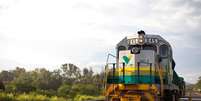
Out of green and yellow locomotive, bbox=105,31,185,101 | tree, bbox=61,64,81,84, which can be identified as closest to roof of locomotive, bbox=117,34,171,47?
green and yellow locomotive, bbox=105,31,185,101

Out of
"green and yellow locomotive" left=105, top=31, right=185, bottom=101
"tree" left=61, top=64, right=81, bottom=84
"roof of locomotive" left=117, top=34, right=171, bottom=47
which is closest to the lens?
"green and yellow locomotive" left=105, top=31, right=185, bottom=101

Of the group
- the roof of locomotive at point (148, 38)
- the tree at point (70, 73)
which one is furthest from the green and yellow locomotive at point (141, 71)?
the tree at point (70, 73)

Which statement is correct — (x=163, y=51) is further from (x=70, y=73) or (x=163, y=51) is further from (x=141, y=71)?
(x=70, y=73)

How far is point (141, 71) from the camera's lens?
47.9ft

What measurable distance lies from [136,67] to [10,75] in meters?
90.3

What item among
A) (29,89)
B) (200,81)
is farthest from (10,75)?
(29,89)

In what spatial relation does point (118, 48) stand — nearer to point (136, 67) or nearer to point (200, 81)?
point (136, 67)

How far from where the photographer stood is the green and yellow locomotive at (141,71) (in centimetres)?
1408

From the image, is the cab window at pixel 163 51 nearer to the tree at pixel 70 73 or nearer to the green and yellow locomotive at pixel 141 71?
the green and yellow locomotive at pixel 141 71

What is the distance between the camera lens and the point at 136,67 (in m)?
14.7

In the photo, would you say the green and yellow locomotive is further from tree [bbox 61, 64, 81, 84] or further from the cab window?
tree [bbox 61, 64, 81, 84]

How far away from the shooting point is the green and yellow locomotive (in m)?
14.1

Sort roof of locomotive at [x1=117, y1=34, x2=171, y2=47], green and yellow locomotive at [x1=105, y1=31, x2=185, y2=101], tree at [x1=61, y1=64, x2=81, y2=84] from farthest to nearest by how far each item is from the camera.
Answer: tree at [x1=61, y1=64, x2=81, y2=84]
roof of locomotive at [x1=117, y1=34, x2=171, y2=47]
green and yellow locomotive at [x1=105, y1=31, x2=185, y2=101]

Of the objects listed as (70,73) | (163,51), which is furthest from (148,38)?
(70,73)
